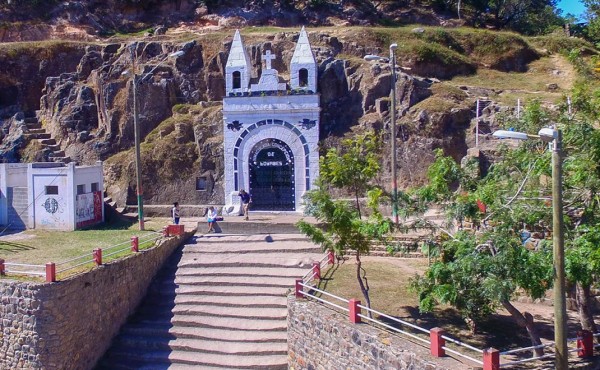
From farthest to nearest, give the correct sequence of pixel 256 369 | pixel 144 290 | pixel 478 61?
pixel 478 61 < pixel 144 290 < pixel 256 369

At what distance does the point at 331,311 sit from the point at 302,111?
39.9 ft

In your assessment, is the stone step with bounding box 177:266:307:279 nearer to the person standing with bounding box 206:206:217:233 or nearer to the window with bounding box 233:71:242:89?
the person standing with bounding box 206:206:217:233

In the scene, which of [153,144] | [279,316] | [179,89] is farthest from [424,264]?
[179,89]

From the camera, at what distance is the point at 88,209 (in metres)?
25.5

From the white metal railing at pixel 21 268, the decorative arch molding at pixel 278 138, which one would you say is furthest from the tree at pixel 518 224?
the decorative arch molding at pixel 278 138

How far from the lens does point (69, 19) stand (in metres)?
42.8

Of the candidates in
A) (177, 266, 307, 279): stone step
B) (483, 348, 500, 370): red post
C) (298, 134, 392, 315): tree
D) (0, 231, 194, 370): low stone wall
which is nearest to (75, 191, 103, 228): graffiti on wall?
(177, 266, 307, 279): stone step

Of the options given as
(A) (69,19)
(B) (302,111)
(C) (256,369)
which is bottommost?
(C) (256,369)

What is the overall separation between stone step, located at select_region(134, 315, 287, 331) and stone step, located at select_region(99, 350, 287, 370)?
36.4 inches

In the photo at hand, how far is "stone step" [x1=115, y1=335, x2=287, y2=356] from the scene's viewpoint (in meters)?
16.5

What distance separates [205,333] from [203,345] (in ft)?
1.46

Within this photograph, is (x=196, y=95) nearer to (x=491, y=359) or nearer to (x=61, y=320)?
(x=61, y=320)

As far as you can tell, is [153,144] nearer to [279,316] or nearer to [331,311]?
[279,316]

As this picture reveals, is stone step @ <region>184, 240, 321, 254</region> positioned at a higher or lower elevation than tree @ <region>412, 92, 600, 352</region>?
lower
